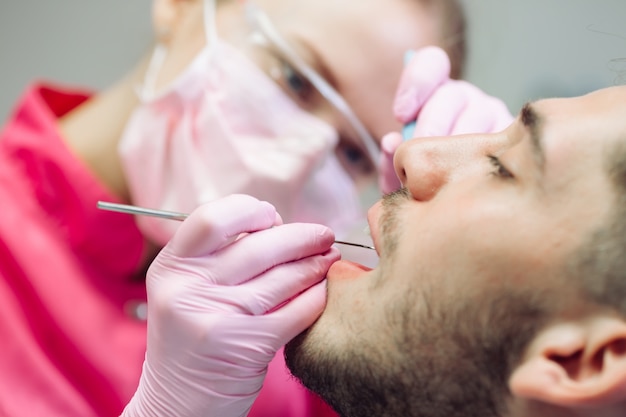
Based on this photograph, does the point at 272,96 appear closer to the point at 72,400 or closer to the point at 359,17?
the point at 359,17

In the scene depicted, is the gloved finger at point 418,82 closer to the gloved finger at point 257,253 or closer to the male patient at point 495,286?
the male patient at point 495,286

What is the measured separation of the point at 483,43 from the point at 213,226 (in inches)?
39.2

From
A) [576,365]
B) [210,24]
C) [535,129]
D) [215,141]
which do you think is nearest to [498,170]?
[535,129]

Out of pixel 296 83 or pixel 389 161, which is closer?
pixel 389 161

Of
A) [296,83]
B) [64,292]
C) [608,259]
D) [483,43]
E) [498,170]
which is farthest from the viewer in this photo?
[483,43]

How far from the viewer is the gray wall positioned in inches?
47.7

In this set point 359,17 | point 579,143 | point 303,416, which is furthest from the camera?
point 359,17

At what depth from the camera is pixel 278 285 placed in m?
0.71

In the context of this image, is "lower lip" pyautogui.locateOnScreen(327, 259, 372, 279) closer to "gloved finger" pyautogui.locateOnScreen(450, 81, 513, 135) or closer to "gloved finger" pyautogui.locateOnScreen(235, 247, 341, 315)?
"gloved finger" pyautogui.locateOnScreen(235, 247, 341, 315)

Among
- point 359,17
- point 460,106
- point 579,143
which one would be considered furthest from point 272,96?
point 579,143

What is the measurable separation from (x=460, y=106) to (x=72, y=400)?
86 cm

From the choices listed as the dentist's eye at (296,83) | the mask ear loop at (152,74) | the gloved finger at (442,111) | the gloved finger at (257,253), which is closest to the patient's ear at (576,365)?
the gloved finger at (257,253)

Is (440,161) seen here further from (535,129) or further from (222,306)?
(222,306)

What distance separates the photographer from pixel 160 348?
707mm
